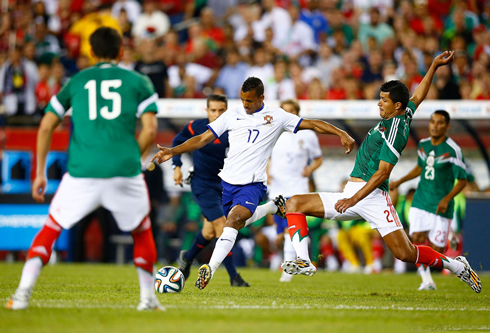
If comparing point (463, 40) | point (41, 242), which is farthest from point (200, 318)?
point (463, 40)

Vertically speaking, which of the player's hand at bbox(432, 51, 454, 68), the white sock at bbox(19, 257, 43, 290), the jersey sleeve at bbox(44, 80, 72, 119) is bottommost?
the white sock at bbox(19, 257, 43, 290)

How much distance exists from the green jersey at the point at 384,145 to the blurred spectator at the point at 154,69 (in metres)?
8.78

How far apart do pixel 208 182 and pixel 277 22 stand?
10.00 m

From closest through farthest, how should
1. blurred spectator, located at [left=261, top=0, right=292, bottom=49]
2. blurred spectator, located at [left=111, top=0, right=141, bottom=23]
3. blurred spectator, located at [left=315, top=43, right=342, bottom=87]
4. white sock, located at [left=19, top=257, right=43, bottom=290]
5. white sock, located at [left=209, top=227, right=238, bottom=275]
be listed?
1. white sock, located at [left=19, top=257, right=43, bottom=290]
2. white sock, located at [left=209, top=227, right=238, bottom=275]
3. blurred spectator, located at [left=315, top=43, right=342, bottom=87]
4. blurred spectator, located at [left=261, top=0, right=292, bottom=49]
5. blurred spectator, located at [left=111, top=0, right=141, bottom=23]

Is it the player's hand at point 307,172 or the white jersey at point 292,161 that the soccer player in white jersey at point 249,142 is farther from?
the white jersey at point 292,161

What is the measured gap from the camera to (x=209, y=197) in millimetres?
8672

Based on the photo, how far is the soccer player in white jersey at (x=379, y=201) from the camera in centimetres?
675

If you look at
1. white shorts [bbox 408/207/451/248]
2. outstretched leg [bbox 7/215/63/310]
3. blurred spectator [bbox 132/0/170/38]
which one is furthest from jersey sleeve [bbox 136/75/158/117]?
blurred spectator [bbox 132/0/170/38]

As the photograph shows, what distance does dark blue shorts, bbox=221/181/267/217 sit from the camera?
7282 millimetres

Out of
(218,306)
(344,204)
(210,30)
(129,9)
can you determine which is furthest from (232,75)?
(218,306)

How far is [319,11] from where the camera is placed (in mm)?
18156

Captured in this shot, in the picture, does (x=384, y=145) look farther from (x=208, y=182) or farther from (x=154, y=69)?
(x=154, y=69)

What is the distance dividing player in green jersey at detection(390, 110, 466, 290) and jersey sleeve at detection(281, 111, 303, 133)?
2.70 m

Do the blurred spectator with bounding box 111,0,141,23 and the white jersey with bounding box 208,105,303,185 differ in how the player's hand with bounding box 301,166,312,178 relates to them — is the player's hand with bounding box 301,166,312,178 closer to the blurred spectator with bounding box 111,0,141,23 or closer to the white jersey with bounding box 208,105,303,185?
the white jersey with bounding box 208,105,303,185
